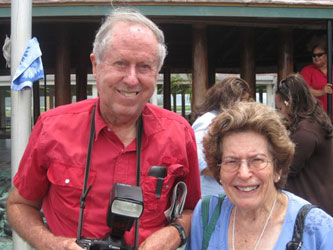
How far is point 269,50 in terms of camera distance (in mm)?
9250

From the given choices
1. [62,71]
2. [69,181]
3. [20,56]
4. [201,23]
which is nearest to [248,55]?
[201,23]

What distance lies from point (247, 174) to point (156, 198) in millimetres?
399

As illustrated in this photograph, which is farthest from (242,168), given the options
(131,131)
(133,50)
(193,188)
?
(133,50)

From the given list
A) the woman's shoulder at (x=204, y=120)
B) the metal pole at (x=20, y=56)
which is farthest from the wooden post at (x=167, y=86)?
the metal pole at (x=20, y=56)

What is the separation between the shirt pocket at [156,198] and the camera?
1721 mm

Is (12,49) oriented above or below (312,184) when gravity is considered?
above

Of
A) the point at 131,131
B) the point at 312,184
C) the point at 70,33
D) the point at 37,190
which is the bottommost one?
the point at 312,184

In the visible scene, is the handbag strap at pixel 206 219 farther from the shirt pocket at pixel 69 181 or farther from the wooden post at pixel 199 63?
the wooden post at pixel 199 63

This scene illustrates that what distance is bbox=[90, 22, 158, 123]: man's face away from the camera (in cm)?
164

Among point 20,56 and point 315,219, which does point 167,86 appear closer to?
point 20,56

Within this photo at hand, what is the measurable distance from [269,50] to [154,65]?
8.04 meters

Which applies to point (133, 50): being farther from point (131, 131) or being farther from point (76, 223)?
point (76, 223)

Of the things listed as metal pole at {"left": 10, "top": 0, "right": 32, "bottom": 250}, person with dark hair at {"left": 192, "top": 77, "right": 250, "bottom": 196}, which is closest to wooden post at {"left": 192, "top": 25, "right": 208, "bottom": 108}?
person with dark hair at {"left": 192, "top": 77, "right": 250, "bottom": 196}

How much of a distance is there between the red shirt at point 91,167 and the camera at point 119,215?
155 mm
